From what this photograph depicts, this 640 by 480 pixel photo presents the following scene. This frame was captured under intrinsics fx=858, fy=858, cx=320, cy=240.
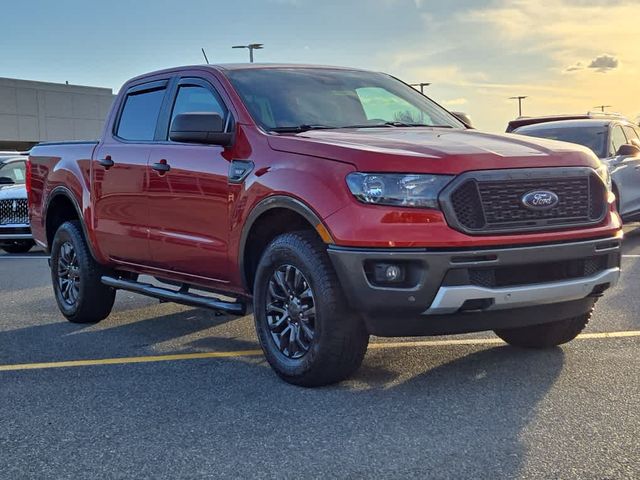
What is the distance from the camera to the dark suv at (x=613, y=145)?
11.8 m

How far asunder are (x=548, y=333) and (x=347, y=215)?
1840 mm

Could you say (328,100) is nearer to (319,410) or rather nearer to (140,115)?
(140,115)

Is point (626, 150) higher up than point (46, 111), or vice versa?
point (46, 111)

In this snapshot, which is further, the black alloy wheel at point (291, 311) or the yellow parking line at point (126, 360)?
the yellow parking line at point (126, 360)

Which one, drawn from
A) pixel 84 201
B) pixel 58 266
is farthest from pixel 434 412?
pixel 58 266

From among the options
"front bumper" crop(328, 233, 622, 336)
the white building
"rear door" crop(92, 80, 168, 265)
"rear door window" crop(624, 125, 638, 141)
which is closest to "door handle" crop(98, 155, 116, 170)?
"rear door" crop(92, 80, 168, 265)

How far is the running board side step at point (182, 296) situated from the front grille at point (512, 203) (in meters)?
1.70

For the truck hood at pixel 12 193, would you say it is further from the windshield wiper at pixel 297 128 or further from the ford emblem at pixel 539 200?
the ford emblem at pixel 539 200

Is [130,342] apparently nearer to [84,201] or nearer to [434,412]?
[84,201]

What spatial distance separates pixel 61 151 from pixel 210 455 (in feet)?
14.6

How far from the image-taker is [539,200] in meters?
4.57

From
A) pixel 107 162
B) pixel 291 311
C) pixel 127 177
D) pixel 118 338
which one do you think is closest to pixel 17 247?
pixel 107 162

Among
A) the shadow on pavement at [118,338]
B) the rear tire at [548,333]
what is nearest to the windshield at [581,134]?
the shadow on pavement at [118,338]

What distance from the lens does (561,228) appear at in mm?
4656
